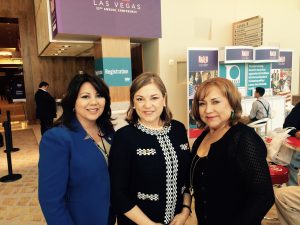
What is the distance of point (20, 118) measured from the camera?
11.7 metres

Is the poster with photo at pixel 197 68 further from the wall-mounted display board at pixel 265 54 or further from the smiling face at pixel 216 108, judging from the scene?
the smiling face at pixel 216 108

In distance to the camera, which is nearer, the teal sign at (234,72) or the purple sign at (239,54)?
the purple sign at (239,54)

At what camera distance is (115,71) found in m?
6.62

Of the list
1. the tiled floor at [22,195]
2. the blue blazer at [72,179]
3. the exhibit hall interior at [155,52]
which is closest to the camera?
the blue blazer at [72,179]

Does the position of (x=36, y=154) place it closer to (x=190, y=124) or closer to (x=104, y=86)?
(x=190, y=124)

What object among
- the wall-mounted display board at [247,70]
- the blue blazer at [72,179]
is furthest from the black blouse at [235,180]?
the wall-mounted display board at [247,70]

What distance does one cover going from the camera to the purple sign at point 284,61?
8.53 metres

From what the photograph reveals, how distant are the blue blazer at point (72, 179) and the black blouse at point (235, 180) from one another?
551 millimetres

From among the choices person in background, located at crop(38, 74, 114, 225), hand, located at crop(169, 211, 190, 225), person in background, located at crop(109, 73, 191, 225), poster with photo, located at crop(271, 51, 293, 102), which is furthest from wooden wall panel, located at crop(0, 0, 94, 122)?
hand, located at crop(169, 211, 190, 225)

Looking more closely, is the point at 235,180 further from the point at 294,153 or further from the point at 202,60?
the point at 202,60

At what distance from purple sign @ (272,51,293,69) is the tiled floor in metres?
6.65

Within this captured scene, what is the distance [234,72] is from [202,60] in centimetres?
127

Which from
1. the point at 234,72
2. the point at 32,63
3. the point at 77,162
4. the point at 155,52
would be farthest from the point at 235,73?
the point at 32,63

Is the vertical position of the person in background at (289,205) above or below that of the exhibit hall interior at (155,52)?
below
